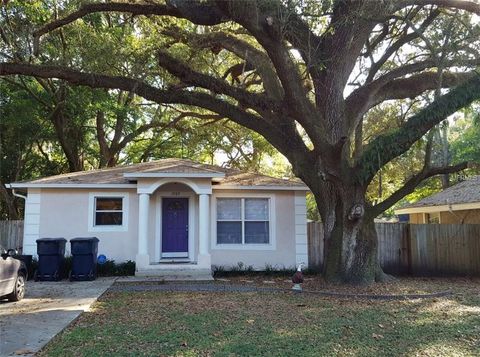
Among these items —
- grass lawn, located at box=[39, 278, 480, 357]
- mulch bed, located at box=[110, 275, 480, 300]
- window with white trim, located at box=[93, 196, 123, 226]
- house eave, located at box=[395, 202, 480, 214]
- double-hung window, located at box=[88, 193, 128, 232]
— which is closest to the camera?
grass lawn, located at box=[39, 278, 480, 357]

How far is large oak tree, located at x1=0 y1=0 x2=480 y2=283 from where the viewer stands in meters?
10.4

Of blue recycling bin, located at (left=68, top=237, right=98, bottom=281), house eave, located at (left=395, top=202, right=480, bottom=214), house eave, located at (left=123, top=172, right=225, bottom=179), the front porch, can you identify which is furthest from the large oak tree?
house eave, located at (left=395, top=202, right=480, bottom=214)

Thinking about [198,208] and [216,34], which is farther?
[198,208]

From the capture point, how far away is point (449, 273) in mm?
14844

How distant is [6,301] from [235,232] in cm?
732

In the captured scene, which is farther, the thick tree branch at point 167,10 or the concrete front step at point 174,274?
the concrete front step at point 174,274

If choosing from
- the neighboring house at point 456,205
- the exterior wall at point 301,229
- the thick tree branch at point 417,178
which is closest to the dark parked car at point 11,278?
the exterior wall at point 301,229

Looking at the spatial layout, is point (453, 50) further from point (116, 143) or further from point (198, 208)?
point (116, 143)

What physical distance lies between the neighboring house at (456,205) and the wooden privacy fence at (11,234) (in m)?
15.5

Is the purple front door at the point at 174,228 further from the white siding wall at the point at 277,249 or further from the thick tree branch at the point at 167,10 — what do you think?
the thick tree branch at the point at 167,10

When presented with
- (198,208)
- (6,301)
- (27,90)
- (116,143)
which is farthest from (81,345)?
(116,143)

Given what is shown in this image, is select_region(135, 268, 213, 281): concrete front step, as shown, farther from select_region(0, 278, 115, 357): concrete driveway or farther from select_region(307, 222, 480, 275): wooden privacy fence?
select_region(307, 222, 480, 275): wooden privacy fence

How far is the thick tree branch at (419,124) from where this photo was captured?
10492 mm

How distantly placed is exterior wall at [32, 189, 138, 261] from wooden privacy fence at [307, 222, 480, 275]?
6.04 meters
